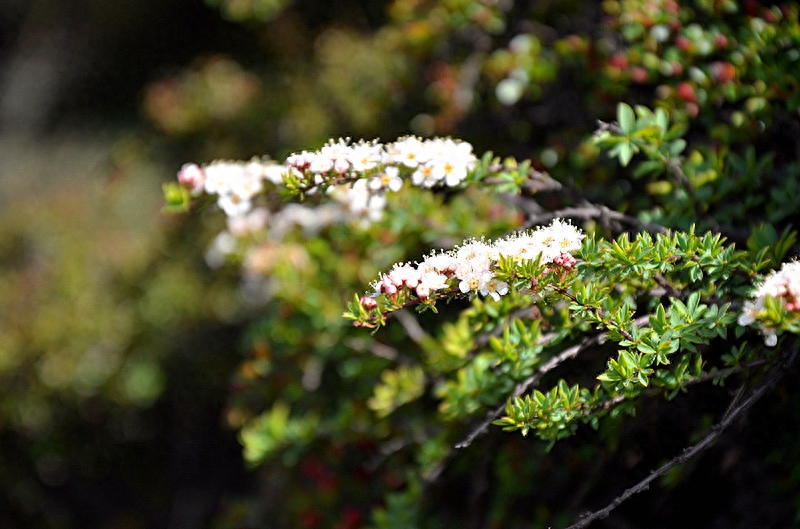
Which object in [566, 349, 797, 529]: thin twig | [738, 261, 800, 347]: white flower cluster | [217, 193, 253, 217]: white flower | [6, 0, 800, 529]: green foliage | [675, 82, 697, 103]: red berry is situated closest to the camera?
[738, 261, 800, 347]: white flower cluster

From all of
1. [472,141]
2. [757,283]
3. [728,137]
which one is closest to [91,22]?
[472,141]

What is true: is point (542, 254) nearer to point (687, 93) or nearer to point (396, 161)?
point (396, 161)

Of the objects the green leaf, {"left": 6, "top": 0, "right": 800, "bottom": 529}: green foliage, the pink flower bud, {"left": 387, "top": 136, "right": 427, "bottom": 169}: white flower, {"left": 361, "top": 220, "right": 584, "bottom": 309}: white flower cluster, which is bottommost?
{"left": 6, "top": 0, "right": 800, "bottom": 529}: green foliage

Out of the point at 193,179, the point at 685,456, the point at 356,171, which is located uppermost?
the point at 356,171

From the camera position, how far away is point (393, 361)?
201 cm

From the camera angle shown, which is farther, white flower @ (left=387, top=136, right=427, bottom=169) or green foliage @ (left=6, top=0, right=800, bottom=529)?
white flower @ (left=387, top=136, right=427, bottom=169)

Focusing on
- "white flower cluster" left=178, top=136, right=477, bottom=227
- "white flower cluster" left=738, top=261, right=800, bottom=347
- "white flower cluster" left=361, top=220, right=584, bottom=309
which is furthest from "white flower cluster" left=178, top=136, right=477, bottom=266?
"white flower cluster" left=738, top=261, right=800, bottom=347

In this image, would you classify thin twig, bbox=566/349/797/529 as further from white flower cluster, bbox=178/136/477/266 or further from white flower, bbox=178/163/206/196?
white flower, bbox=178/163/206/196

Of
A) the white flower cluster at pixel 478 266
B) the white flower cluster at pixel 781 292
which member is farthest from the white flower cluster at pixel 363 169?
the white flower cluster at pixel 781 292

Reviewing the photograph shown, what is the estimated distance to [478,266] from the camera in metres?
1.16

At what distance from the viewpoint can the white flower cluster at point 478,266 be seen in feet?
3.76

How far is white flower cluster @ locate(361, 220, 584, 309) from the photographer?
1.15 meters

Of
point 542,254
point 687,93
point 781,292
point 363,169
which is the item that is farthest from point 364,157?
point 687,93

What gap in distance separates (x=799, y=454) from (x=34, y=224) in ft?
10.9
